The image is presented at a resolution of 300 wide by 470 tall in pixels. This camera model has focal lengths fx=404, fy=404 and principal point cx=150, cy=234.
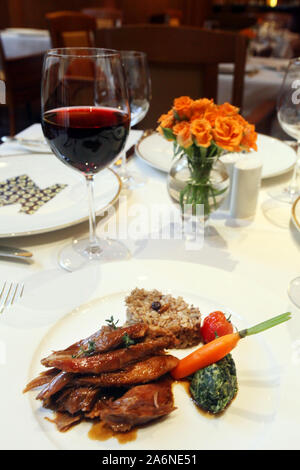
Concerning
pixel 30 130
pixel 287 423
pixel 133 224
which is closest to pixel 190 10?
pixel 30 130

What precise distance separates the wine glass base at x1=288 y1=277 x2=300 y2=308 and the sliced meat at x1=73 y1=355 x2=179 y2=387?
301 mm

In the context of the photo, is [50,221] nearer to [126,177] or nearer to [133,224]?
[133,224]

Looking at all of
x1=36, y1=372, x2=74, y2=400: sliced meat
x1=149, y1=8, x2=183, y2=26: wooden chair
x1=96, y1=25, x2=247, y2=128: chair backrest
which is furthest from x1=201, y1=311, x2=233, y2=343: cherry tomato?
x1=149, y1=8, x2=183, y2=26: wooden chair

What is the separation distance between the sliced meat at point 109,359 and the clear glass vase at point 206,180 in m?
0.45

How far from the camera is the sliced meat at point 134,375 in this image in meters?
0.61

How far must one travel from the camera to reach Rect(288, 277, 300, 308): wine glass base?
2.63ft

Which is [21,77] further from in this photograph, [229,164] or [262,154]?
[229,164]

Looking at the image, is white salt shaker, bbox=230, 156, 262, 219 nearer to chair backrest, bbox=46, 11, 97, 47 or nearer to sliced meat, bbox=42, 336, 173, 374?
sliced meat, bbox=42, 336, 173, 374

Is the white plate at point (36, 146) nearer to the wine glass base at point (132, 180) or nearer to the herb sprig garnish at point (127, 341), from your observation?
the wine glass base at point (132, 180)

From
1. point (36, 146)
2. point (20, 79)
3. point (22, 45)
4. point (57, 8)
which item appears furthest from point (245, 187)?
point (57, 8)

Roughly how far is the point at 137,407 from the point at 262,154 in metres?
1.13

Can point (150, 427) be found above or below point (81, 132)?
below

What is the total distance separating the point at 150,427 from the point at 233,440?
4.5 inches

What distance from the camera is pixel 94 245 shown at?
98 cm
